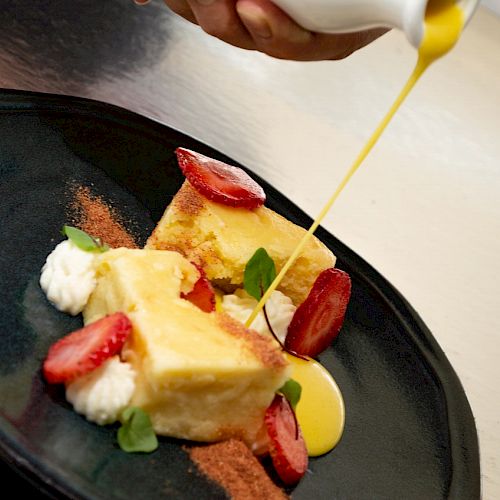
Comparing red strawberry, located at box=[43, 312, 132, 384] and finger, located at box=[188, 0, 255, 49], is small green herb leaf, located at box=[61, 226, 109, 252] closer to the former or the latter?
red strawberry, located at box=[43, 312, 132, 384]

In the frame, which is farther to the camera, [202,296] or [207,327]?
[202,296]

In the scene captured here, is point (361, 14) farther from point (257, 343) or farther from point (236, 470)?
point (236, 470)

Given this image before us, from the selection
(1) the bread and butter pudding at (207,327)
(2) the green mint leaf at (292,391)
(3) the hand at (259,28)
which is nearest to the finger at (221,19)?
(3) the hand at (259,28)

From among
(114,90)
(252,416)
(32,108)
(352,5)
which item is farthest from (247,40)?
(114,90)

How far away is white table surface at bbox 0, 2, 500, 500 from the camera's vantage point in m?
2.02

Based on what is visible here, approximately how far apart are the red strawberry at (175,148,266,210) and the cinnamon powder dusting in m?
0.16

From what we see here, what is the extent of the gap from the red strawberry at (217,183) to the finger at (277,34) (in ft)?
0.88

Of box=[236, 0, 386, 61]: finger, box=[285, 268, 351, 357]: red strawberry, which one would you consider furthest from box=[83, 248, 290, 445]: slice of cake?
box=[236, 0, 386, 61]: finger

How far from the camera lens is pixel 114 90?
7.04ft

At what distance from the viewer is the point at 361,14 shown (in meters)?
1.13

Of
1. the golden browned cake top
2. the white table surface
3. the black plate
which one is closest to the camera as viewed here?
the black plate

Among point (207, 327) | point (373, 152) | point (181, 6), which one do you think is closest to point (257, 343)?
point (207, 327)

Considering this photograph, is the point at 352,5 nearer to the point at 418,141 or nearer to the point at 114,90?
the point at 114,90

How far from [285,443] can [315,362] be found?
300 millimetres
